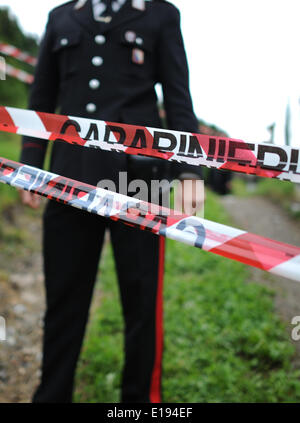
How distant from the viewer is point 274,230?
17.0 ft

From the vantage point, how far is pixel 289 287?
329 centimetres

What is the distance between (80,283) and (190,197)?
0.68 meters

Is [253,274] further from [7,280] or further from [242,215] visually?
[242,215]

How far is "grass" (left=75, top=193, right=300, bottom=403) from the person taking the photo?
1.98 meters

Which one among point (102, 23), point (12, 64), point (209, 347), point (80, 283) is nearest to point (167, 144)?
point (102, 23)

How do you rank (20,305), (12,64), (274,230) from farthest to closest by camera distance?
1. (12,64)
2. (274,230)
3. (20,305)

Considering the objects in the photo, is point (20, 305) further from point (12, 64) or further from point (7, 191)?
point (12, 64)

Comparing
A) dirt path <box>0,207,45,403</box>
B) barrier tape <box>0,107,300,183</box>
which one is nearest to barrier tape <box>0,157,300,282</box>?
barrier tape <box>0,107,300,183</box>

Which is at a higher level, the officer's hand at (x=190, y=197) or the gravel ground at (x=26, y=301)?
the officer's hand at (x=190, y=197)

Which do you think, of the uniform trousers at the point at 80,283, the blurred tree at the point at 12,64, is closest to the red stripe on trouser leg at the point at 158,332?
the uniform trousers at the point at 80,283

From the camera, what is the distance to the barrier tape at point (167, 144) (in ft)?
3.27

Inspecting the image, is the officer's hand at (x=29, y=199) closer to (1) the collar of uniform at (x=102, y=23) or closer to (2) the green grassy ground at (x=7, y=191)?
(1) the collar of uniform at (x=102, y=23)

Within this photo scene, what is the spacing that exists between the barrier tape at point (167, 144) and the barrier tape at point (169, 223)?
0.57 feet

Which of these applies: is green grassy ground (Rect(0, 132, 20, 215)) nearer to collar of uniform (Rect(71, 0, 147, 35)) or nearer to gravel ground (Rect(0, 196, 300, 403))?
gravel ground (Rect(0, 196, 300, 403))
